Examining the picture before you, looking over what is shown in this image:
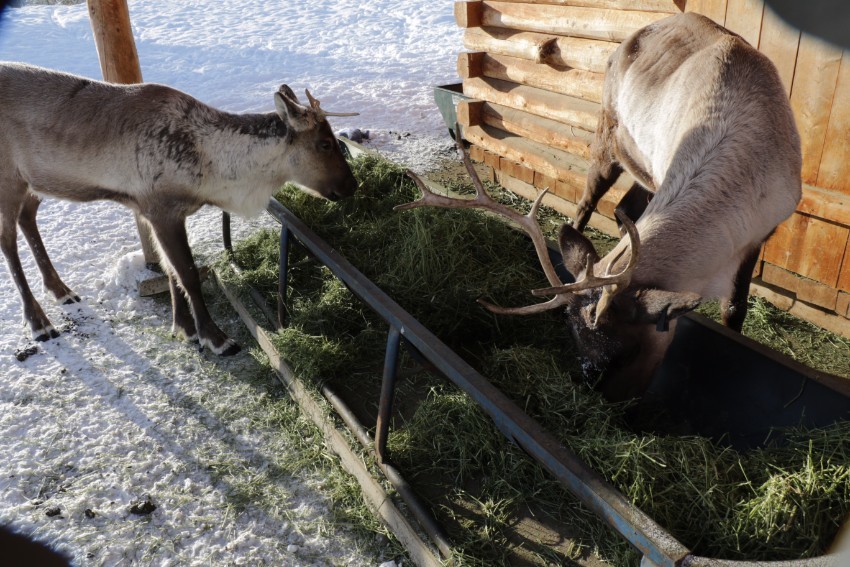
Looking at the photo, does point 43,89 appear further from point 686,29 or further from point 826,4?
point 826,4

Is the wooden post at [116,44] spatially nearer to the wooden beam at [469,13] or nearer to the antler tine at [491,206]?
the antler tine at [491,206]

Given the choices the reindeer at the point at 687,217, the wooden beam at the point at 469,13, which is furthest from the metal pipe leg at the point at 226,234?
the wooden beam at the point at 469,13

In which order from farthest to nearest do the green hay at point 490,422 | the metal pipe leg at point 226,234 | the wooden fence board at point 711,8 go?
1. the metal pipe leg at point 226,234
2. the wooden fence board at point 711,8
3. the green hay at point 490,422

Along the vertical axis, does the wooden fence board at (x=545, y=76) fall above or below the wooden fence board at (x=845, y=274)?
above

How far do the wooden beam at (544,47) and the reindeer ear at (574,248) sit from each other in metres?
2.67

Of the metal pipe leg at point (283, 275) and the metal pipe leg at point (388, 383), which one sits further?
the metal pipe leg at point (283, 275)

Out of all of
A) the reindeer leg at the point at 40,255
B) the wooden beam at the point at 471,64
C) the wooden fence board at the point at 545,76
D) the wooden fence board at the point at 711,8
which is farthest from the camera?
the wooden beam at the point at 471,64

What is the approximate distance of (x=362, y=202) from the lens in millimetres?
4984

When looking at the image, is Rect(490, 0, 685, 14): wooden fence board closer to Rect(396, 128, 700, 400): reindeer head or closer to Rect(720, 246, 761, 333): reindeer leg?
Rect(720, 246, 761, 333): reindeer leg

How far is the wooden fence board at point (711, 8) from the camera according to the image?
421cm

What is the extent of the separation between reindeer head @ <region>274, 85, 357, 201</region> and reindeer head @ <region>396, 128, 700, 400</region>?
5.40ft

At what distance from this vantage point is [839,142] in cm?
375

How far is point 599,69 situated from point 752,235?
2645mm

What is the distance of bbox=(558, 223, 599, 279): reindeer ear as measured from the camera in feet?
9.60
